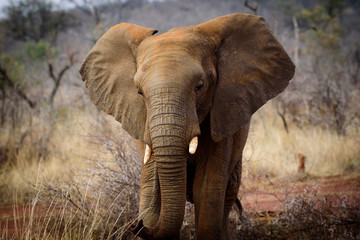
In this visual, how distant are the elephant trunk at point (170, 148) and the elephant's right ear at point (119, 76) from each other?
1.60ft

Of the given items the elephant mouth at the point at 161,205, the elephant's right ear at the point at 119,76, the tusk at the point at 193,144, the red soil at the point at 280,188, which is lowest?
the red soil at the point at 280,188

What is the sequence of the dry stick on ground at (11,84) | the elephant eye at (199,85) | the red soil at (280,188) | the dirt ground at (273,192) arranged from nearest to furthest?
the elephant eye at (199,85) → the dirt ground at (273,192) → the red soil at (280,188) → the dry stick on ground at (11,84)

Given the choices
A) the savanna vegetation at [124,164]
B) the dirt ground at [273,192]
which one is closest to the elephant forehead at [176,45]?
the savanna vegetation at [124,164]

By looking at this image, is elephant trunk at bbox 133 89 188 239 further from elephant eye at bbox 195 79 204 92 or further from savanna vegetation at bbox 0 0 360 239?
savanna vegetation at bbox 0 0 360 239

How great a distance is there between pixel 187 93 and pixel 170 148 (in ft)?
1.37

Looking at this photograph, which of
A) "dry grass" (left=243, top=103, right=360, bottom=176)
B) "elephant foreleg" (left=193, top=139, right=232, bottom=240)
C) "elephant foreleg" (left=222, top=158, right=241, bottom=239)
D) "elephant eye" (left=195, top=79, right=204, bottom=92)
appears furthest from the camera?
"dry grass" (left=243, top=103, right=360, bottom=176)

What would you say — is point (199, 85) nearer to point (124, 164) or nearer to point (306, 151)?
point (124, 164)

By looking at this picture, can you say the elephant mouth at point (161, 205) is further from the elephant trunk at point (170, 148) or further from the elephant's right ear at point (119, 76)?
the elephant's right ear at point (119, 76)

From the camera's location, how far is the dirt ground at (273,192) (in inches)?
204

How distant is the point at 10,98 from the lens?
8.88 meters

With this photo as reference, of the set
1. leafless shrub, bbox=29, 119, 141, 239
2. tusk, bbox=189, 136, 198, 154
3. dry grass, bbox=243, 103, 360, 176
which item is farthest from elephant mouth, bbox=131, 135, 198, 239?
dry grass, bbox=243, 103, 360, 176

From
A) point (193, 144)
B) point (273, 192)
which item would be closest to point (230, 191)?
point (193, 144)

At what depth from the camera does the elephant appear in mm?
2900

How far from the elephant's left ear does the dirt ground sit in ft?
6.08
